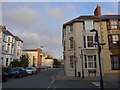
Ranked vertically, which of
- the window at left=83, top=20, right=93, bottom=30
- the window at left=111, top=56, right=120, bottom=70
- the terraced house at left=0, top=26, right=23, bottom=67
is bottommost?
the window at left=111, top=56, right=120, bottom=70

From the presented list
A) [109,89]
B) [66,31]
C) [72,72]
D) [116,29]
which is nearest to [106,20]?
[116,29]

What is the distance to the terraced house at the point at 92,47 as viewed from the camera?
20.6 m

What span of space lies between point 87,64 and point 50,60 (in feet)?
226

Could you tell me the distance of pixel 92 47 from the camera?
20.9m

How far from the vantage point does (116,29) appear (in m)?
21.3

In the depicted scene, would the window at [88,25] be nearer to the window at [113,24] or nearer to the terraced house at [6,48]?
the window at [113,24]

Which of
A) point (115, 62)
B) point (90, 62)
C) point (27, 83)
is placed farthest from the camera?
point (90, 62)

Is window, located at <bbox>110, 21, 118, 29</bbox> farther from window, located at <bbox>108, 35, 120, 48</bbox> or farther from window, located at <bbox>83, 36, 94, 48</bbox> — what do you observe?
window, located at <bbox>83, 36, 94, 48</bbox>

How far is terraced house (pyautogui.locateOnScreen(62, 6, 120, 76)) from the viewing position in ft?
67.6

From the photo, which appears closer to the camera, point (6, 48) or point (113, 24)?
point (113, 24)

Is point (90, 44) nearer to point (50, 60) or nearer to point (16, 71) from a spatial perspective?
point (16, 71)

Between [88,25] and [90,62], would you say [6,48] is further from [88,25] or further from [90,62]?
[90,62]

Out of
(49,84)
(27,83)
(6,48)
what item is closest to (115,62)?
(49,84)

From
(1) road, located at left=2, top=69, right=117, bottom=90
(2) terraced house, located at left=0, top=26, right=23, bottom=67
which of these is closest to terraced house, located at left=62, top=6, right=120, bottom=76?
(1) road, located at left=2, top=69, right=117, bottom=90
